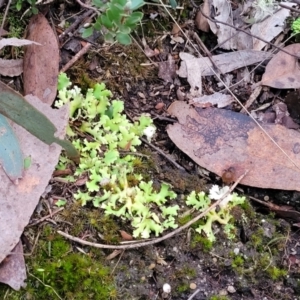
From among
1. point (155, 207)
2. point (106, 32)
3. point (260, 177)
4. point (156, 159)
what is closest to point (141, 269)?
point (155, 207)

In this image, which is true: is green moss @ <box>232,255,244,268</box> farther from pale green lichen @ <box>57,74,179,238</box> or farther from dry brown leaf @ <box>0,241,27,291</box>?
dry brown leaf @ <box>0,241,27,291</box>

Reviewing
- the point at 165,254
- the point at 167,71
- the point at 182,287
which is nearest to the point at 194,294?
the point at 182,287

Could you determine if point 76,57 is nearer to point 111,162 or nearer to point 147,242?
point 111,162

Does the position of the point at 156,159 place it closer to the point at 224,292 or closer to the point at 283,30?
the point at 224,292

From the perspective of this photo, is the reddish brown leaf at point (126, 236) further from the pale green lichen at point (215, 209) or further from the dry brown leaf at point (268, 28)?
the dry brown leaf at point (268, 28)

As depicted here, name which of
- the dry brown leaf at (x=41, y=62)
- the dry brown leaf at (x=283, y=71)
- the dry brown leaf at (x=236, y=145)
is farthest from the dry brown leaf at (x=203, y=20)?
the dry brown leaf at (x=41, y=62)
